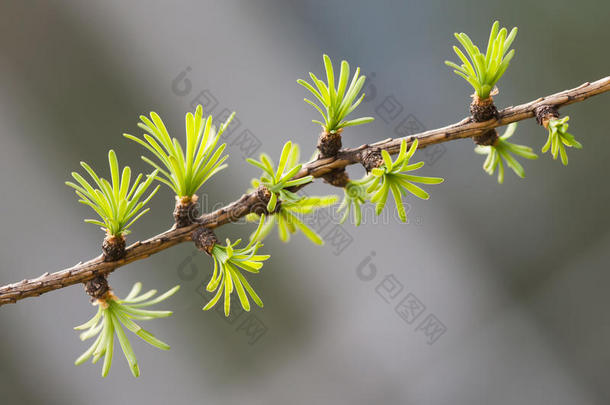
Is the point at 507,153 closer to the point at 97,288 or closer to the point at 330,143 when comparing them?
the point at 330,143

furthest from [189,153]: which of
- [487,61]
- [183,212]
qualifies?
[487,61]

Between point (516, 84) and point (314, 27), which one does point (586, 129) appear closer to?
point (516, 84)

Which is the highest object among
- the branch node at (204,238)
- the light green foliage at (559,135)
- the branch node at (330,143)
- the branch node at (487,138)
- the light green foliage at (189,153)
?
the light green foliage at (189,153)

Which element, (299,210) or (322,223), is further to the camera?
(322,223)

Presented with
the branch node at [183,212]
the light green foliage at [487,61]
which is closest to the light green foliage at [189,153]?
the branch node at [183,212]

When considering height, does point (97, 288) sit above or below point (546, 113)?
above

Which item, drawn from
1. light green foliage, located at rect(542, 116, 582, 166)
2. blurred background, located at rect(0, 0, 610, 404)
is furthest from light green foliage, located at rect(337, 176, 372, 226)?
blurred background, located at rect(0, 0, 610, 404)

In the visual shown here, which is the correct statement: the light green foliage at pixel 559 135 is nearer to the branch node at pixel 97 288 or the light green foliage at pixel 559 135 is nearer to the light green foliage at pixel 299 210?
the light green foliage at pixel 299 210
